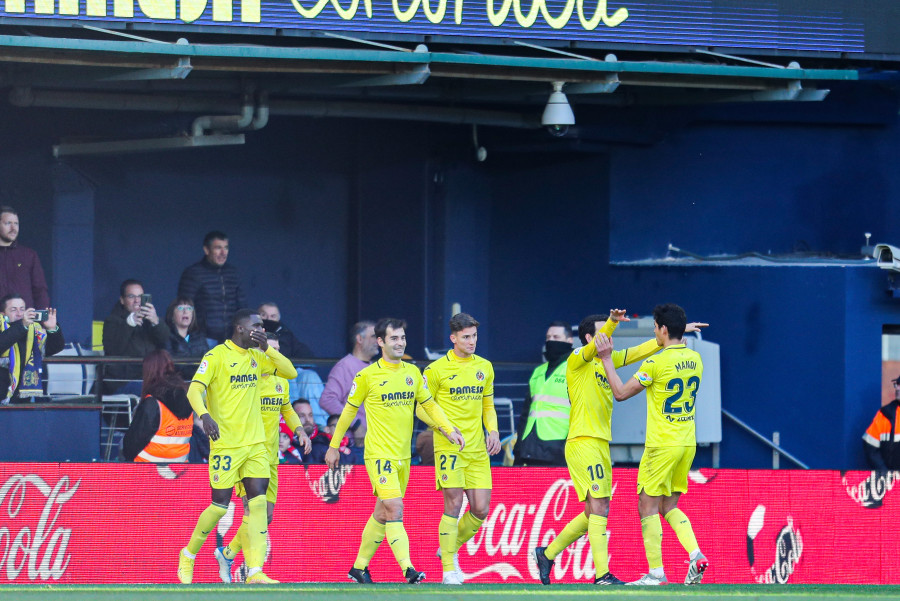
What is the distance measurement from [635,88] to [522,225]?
8.32 feet

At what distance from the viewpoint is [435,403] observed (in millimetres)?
9445

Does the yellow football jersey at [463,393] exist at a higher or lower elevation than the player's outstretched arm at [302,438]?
higher

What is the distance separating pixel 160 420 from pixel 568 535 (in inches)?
145

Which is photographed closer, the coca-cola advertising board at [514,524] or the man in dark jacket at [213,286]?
the coca-cola advertising board at [514,524]

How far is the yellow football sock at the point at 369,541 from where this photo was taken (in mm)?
9445

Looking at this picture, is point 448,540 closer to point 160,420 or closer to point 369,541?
point 369,541

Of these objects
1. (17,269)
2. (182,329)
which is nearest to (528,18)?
(182,329)

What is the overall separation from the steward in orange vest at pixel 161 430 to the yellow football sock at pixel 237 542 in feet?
5.25

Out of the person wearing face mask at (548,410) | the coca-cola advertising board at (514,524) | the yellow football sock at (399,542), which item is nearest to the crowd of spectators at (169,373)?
the person wearing face mask at (548,410)

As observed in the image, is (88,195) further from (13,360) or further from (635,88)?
(635,88)

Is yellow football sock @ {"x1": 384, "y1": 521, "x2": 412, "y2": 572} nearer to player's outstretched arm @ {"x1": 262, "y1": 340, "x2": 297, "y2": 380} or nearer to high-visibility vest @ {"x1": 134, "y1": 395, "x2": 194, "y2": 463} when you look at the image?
player's outstretched arm @ {"x1": 262, "y1": 340, "x2": 297, "y2": 380}

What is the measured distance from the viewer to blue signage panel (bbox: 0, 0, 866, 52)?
1192 centimetres

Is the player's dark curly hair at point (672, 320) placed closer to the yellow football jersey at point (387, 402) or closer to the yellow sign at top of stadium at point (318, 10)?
the yellow football jersey at point (387, 402)

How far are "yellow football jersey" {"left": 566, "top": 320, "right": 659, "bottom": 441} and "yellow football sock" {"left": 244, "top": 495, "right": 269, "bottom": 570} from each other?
2232mm
